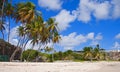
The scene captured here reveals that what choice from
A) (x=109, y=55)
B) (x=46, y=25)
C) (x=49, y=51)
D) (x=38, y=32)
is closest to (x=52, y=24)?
(x=46, y=25)

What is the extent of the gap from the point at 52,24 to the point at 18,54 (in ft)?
38.2

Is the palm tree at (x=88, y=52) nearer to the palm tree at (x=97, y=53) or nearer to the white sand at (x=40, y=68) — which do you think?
the palm tree at (x=97, y=53)

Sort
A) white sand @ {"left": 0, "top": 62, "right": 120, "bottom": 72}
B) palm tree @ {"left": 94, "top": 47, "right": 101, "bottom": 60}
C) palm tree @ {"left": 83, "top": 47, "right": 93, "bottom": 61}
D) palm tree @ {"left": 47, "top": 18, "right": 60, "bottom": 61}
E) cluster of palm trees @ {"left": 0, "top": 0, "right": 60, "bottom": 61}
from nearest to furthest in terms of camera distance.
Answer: white sand @ {"left": 0, "top": 62, "right": 120, "bottom": 72} → cluster of palm trees @ {"left": 0, "top": 0, "right": 60, "bottom": 61} → palm tree @ {"left": 47, "top": 18, "right": 60, "bottom": 61} → palm tree @ {"left": 83, "top": 47, "right": 93, "bottom": 61} → palm tree @ {"left": 94, "top": 47, "right": 101, "bottom": 60}

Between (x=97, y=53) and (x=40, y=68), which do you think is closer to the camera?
(x=40, y=68)

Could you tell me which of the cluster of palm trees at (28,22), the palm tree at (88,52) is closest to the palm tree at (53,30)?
the cluster of palm trees at (28,22)

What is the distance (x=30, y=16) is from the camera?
44844 mm

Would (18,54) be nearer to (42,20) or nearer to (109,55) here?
(42,20)

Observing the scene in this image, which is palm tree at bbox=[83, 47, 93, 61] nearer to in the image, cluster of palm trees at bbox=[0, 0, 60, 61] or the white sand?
cluster of palm trees at bbox=[0, 0, 60, 61]

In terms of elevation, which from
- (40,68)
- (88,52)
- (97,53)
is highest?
(88,52)

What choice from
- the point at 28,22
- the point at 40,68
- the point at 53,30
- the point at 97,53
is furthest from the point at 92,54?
the point at 40,68

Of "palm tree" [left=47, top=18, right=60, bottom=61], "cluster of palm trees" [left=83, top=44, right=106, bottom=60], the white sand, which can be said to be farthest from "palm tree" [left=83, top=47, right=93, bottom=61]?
the white sand

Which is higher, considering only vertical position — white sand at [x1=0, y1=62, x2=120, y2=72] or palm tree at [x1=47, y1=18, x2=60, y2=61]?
palm tree at [x1=47, y1=18, x2=60, y2=61]

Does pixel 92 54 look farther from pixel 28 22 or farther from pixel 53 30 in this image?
pixel 28 22


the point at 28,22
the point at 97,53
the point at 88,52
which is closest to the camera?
the point at 28,22
